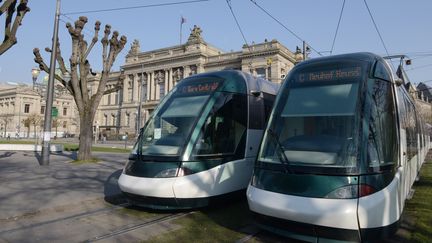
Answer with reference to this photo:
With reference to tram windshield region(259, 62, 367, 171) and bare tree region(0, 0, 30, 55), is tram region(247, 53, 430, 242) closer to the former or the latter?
tram windshield region(259, 62, 367, 171)

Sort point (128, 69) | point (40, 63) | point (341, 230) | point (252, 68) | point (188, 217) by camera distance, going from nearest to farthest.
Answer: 1. point (341, 230)
2. point (188, 217)
3. point (40, 63)
4. point (252, 68)
5. point (128, 69)

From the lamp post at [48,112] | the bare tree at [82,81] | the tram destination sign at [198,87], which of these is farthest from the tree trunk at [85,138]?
the tram destination sign at [198,87]

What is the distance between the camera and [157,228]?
5828mm

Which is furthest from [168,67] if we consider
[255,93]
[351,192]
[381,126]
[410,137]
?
[351,192]

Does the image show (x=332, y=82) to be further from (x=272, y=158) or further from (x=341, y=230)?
(x=341, y=230)

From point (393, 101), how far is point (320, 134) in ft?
4.73

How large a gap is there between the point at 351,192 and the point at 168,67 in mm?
73365

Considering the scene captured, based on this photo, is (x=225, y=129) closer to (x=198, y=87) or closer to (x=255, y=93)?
(x=198, y=87)

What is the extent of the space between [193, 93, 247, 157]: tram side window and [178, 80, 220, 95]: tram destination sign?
0.29 m

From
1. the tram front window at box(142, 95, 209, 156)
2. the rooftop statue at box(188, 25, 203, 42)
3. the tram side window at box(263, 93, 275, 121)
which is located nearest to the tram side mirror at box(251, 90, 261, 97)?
the tram side window at box(263, 93, 275, 121)

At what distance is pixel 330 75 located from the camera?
5555 mm

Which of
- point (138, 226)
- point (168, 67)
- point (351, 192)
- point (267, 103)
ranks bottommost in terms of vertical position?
point (138, 226)

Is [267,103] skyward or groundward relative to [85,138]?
skyward

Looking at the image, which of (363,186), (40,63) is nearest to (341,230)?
(363,186)
